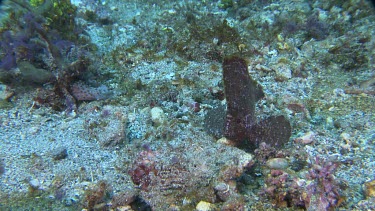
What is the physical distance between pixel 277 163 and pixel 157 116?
203cm

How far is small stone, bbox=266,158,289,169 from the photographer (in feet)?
11.8

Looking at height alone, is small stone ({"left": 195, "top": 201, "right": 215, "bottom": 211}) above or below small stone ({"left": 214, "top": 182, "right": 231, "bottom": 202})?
below

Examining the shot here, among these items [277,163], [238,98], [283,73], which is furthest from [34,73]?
[283,73]

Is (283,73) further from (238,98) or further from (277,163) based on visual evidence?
(277,163)

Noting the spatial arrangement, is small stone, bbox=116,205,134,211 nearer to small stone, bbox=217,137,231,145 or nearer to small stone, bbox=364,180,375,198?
small stone, bbox=217,137,231,145

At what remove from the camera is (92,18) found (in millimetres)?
8070

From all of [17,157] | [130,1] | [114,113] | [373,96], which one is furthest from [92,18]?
[373,96]

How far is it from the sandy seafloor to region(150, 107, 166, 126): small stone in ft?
0.06

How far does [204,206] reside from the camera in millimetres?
3145

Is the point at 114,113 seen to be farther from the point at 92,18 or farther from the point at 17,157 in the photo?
Answer: the point at 92,18

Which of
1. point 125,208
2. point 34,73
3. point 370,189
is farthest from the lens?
point 34,73

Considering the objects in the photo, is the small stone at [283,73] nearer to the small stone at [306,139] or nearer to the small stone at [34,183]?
the small stone at [306,139]

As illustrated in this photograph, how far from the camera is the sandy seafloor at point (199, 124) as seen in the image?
3.29 metres

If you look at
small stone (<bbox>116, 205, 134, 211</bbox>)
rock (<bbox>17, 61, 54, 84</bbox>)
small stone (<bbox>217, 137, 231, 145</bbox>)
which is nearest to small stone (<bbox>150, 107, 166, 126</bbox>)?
small stone (<bbox>217, 137, 231, 145</bbox>)
